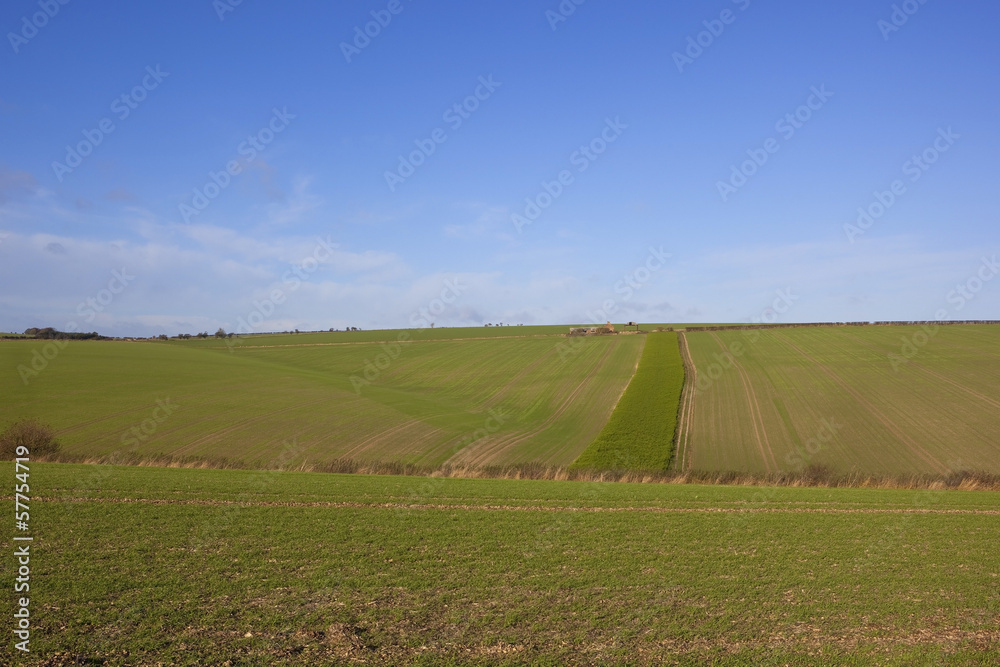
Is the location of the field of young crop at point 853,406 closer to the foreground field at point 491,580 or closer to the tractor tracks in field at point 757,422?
the tractor tracks in field at point 757,422

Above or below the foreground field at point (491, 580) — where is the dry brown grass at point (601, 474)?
below

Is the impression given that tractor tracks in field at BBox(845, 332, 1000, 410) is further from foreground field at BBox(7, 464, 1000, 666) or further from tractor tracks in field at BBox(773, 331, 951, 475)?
foreground field at BBox(7, 464, 1000, 666)

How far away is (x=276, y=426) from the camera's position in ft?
126

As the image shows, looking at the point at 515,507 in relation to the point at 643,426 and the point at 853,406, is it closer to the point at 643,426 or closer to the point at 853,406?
the point at 643,426

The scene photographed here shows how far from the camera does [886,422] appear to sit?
4000 centimetres

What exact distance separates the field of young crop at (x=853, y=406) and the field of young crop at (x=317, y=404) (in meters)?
8.45

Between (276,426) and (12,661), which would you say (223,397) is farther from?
(12,661)

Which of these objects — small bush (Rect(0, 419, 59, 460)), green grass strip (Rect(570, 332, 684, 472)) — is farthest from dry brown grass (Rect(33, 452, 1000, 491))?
green grass strip (Rect(570, 332, 684, 472))

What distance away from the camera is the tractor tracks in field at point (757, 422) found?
34.9 m

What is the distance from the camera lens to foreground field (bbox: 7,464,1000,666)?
30.7 ft

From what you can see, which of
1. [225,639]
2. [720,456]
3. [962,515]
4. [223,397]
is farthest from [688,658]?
[223,397]

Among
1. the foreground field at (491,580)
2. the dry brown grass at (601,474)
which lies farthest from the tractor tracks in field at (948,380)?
the foreground field at (491,580)

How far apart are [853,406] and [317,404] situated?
39060mm

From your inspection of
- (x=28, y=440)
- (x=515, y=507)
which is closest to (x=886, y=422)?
(x=515, y=507)
